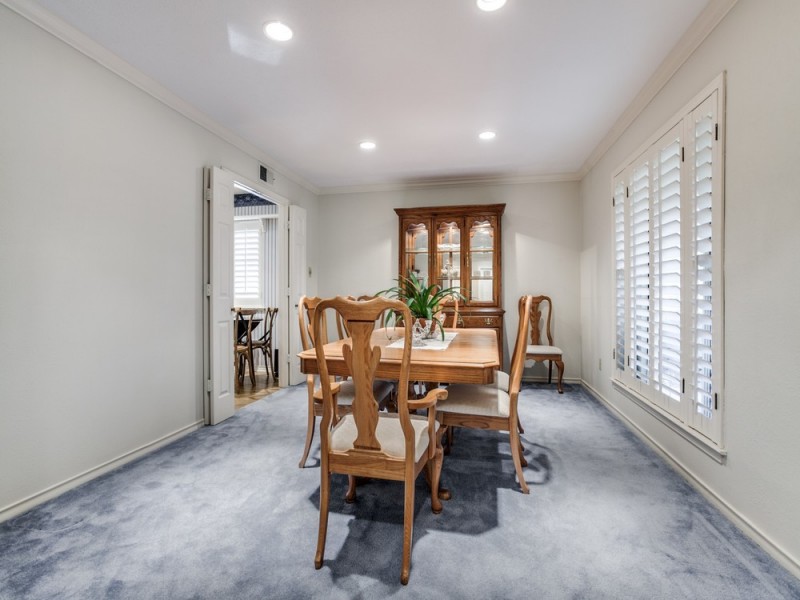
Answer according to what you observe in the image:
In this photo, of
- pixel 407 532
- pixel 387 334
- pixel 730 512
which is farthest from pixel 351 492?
pixel 730 512

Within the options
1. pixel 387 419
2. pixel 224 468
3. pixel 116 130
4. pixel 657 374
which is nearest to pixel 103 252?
pixel 116 130

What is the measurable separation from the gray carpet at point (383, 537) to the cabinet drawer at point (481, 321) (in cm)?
210

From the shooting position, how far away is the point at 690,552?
1.54m

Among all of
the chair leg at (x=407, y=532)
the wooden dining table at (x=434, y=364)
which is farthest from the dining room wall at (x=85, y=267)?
the chair leg at (x=407, y=532)

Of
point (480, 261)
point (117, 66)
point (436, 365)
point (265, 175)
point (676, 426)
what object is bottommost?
point (676, 426)

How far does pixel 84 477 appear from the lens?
213 cm

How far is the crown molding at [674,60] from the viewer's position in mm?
1863

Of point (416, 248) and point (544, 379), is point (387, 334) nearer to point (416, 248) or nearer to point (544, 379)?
point (416, 248)

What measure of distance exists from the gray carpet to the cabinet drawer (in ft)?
6.88

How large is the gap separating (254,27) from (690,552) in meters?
3.24

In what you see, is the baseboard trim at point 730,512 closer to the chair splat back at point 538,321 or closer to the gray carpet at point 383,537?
the gray carpet at point 383,537

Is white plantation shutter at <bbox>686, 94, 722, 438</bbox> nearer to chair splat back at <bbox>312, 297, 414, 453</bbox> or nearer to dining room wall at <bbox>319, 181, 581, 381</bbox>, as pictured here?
chair splat back at <bbox>312, 297, 414, 453</bbox>

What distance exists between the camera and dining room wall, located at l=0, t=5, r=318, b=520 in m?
1.83

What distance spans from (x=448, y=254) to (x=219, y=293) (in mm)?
2599
